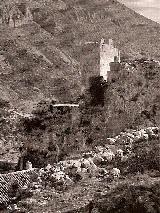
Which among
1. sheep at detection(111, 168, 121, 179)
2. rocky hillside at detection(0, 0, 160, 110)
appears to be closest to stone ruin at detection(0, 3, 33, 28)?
rocky hillside at detection(0, 0, 160, 110)

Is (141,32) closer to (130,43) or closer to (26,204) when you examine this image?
(130,43)

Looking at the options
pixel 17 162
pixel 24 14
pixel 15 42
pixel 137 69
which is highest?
pixel 24 14

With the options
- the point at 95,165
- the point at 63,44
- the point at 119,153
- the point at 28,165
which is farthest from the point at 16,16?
the point at 95,165

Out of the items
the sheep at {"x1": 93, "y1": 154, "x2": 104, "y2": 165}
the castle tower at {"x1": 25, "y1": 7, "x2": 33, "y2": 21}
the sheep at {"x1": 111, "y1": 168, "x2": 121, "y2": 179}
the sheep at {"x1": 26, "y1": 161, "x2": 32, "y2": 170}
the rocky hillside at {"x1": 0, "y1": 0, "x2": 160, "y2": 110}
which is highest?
the castle tower at {"x1": 25, "y1": 7, "x2": 33, "y2": 21}

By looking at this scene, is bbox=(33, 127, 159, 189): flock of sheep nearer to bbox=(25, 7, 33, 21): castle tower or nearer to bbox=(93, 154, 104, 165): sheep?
bbox=(93, 154, 104, 165): sheep

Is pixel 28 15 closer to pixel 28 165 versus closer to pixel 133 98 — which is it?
pixel 133 98

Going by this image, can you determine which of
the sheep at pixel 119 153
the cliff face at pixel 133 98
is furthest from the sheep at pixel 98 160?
the cliff face at pixel 133 98

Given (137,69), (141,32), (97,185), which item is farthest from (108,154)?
(141,32)

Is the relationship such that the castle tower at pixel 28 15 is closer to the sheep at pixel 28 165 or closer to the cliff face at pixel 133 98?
the cliff face at pixel 133 98
